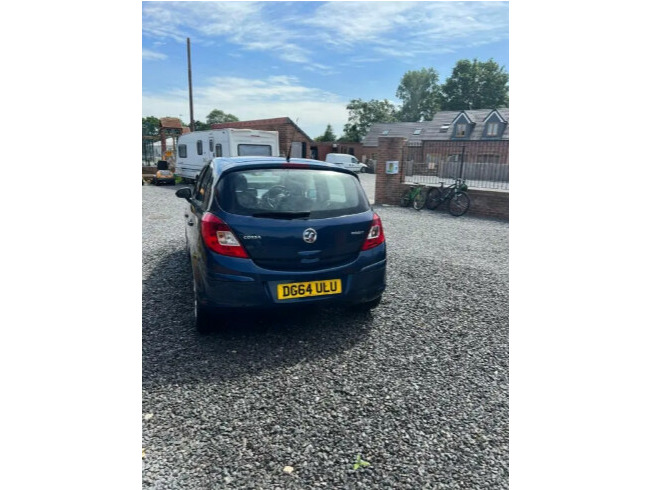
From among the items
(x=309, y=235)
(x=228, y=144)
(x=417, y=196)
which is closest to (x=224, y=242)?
(x=309, y=235)

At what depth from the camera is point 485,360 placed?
3.15m

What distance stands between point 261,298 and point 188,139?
17.8 meters

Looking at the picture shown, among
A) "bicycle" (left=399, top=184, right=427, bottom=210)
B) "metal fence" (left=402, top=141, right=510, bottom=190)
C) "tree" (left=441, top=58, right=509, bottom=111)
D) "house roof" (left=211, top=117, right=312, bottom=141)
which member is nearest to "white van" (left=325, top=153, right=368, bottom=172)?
"house roof" (left=211, top=117, right=312, bottom=141)

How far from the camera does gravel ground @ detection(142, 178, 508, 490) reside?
202 cm

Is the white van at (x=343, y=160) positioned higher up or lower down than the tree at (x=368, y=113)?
lower down

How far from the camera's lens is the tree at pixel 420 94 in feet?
250

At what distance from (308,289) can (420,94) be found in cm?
8189

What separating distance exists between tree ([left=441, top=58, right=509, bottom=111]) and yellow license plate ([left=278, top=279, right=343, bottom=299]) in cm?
7498

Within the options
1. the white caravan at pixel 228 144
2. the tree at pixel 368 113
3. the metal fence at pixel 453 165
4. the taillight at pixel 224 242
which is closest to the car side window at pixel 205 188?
the taillight at pixel 224 242

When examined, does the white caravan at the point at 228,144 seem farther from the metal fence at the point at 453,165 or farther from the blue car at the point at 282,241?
the blue car at the point at 282,241

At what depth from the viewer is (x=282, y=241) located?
3041 millimetres

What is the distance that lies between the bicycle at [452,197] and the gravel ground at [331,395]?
755cm

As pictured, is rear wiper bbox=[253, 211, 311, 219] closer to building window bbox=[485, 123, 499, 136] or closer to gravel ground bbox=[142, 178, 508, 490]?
gravel ground bbox=[142, 178, 508, 490]

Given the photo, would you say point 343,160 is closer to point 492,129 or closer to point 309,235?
point 492,129
